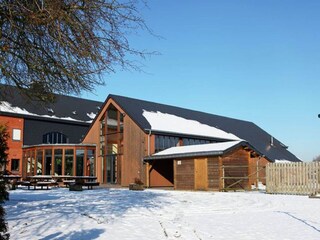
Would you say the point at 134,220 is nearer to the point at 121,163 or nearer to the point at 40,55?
the point at 40,55

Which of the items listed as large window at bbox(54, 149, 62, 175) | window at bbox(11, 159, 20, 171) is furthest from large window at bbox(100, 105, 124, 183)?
window at bbox(11, 159, 20, 171)

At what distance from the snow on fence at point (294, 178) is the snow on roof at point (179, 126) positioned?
9.79m

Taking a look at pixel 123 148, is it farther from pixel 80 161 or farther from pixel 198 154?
pixel 198 154

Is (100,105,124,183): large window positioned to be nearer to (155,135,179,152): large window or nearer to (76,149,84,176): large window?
(76,149,84,176): large window

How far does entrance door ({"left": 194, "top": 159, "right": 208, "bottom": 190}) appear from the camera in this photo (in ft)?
81.5

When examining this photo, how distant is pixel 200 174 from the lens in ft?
82.8

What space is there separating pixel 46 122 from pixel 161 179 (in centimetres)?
1308

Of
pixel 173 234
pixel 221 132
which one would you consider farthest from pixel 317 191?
pixel 221 132

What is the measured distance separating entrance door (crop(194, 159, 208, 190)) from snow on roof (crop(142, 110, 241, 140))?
5078mm

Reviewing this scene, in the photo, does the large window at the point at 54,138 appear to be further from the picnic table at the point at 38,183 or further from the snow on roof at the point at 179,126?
the picnic table at the point at 38,183

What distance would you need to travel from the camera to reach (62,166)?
30953mm

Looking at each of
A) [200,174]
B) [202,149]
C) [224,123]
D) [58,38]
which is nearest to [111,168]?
[202,149]

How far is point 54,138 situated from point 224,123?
54.9 ft

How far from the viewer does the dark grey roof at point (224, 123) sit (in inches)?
1215
